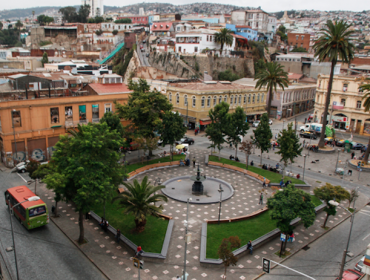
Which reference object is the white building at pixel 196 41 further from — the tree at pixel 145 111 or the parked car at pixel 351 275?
the parked car at pixel 351 275

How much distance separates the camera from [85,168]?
782 inches

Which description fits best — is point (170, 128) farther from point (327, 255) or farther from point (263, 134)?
point (327, 255)

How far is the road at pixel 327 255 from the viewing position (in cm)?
1983

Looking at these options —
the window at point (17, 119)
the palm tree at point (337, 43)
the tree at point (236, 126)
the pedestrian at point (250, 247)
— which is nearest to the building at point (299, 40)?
the palm tree at point (337, 43)

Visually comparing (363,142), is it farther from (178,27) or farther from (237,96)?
(178,27)

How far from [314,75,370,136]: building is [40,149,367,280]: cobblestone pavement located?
2832 centimetres

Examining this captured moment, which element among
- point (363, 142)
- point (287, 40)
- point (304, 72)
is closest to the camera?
point (363, 142)

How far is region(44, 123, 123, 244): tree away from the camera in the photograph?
19.4 meters

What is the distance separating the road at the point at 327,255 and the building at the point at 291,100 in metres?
44.6

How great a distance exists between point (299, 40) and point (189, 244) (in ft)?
438

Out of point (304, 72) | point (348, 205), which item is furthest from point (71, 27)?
point (348, 205)

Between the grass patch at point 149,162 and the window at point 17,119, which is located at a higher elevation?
the window at point 17,119

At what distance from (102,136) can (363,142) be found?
46.6m

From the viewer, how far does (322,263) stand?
20.9 metres
